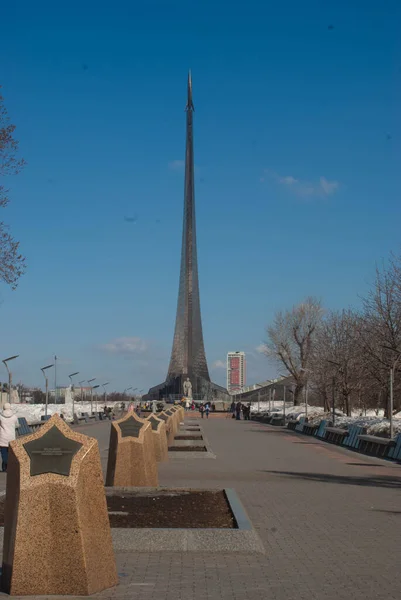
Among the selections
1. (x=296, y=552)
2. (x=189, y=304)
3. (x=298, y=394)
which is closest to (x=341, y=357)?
(x=298, y=394)

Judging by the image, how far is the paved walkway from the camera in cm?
657

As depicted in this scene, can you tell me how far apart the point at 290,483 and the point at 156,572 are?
8.34 m

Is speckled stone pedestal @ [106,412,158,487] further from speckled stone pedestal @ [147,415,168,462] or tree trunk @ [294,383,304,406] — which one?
tree trunk @ [294,383,304,406]

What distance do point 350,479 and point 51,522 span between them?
10.8m

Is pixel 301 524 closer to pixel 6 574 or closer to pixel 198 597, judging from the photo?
pixel 198 597

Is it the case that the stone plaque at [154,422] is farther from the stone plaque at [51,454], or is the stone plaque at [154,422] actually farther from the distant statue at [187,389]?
the distant statue at [187,389]

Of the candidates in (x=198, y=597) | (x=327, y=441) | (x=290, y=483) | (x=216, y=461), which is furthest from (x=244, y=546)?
(x=327, y=441)

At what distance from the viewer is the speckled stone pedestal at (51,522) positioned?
619cm

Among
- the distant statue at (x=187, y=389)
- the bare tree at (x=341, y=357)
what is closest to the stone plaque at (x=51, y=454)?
the bare tree at (x=341, y=357)

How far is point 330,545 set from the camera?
8.71 meters

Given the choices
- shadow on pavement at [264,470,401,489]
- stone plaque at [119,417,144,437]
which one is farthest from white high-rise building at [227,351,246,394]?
stone plaque at [119,417,144,437]

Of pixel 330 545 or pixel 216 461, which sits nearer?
pixel 330 545

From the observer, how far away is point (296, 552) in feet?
27.2

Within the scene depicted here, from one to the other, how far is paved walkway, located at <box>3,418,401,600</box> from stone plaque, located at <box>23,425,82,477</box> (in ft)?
3.20
